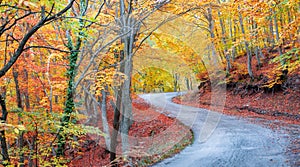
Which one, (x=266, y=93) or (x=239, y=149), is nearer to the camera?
(x=239, y=149)

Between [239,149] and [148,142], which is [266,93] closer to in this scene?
[148,142]

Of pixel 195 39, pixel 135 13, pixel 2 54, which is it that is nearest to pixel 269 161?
pixel 135 13

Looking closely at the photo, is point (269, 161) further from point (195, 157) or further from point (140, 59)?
point (140, 59)

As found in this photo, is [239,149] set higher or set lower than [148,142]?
higher

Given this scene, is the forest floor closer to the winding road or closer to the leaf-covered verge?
the winding road

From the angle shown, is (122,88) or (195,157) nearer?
(195,157)

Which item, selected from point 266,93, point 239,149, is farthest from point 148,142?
point 266,93

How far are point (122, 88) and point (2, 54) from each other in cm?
522

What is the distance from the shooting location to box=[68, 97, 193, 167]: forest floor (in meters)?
7.69

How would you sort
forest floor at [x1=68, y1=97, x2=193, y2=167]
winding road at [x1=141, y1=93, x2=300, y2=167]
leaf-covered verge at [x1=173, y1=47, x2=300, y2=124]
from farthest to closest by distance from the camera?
1. leaf-covered verge at [x1=173, y1=47, x2=300, y2=124]
2. forest floor at [x1=68, y1=97, x2=193, y2=167]
3. winding road at [x1=141, y1=93, x2=300, y2=167]

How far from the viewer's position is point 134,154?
7691 mm

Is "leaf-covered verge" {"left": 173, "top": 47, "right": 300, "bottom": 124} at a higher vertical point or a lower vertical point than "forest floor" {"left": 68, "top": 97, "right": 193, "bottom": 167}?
higher

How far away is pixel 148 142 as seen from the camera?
10688 mm

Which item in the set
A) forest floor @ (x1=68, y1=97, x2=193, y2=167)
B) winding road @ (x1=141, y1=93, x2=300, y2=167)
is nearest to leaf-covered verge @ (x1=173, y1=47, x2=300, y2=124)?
winding road @ (x1=141, y1=93, x2=300, y2=167)
